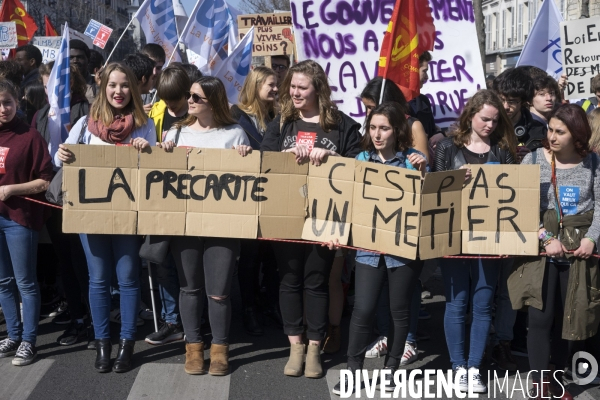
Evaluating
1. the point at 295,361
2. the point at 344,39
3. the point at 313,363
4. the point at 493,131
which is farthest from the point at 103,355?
the point at 344,39

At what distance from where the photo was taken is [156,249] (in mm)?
5043

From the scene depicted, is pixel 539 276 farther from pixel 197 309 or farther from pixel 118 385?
pixel 118 385

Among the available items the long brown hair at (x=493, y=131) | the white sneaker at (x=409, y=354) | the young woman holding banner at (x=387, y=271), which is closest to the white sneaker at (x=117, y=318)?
the young woman holding banner at (x=387, y=271)

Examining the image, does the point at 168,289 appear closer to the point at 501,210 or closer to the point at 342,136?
the point at 342,136

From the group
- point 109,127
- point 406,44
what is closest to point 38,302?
point 109,127

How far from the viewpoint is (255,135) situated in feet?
19.5

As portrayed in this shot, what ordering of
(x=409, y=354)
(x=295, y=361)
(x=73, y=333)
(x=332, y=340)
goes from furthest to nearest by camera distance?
(x=73, y=333), (x=332, y=340), (x=409, y=354), (x=295, y=361)

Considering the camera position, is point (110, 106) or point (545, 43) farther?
point (545, 43)

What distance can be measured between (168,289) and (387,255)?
76.4 inches

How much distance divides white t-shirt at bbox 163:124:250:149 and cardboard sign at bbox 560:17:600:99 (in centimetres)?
396

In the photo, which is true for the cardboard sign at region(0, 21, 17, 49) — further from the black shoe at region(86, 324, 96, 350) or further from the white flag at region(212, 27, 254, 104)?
the black shoe at region(86, 324, 96, 350)

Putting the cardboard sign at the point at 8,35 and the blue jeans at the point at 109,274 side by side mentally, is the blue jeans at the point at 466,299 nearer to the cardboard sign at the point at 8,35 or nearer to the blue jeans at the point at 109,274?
the blue jeans at the point at 109,274

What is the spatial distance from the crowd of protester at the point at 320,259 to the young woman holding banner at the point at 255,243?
1.62 feet

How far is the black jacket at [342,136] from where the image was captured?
5102mm
